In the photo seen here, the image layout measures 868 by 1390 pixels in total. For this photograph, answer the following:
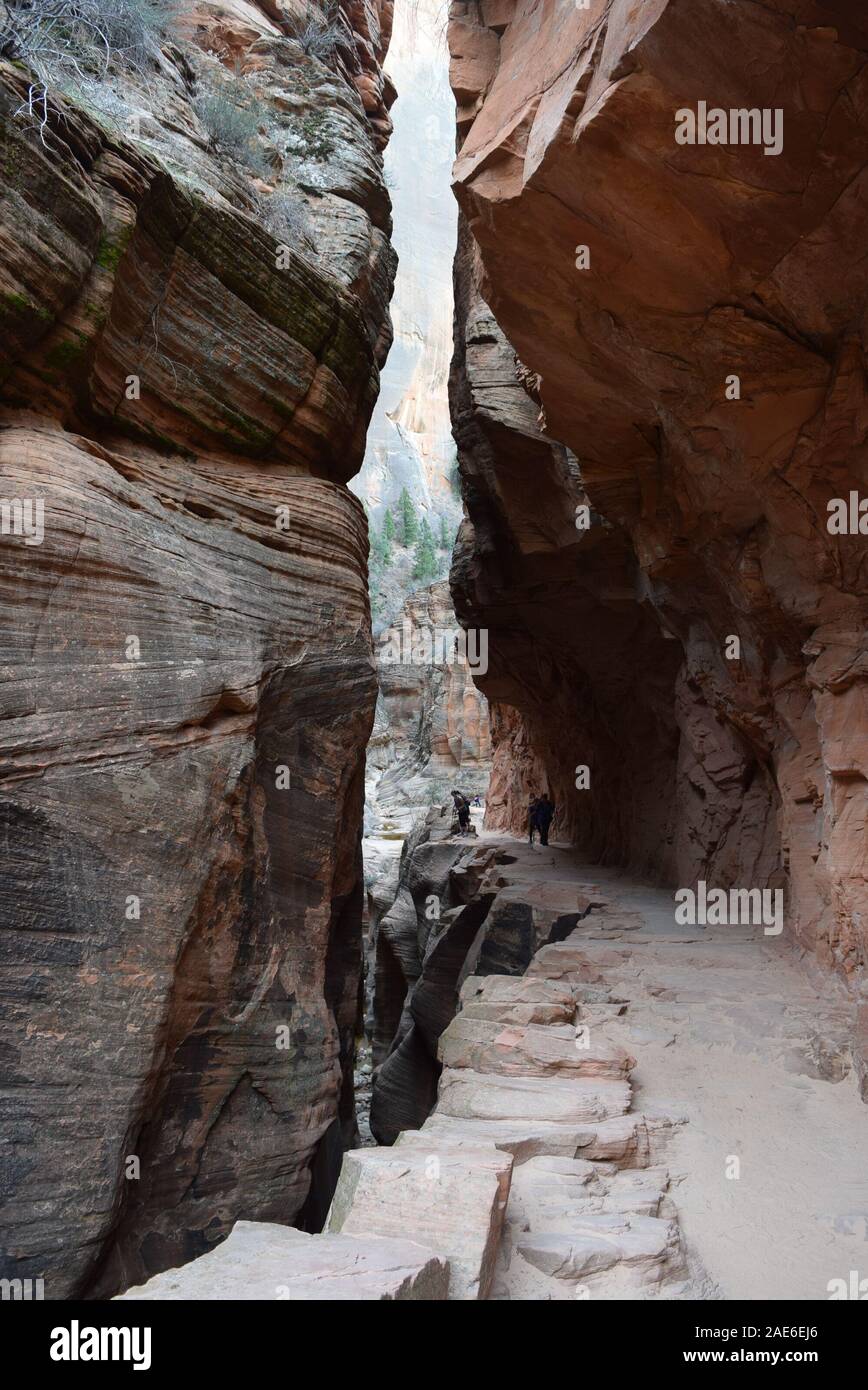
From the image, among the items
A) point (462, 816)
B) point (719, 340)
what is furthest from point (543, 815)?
point (719, 340)

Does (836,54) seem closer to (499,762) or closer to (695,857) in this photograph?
(695,857)

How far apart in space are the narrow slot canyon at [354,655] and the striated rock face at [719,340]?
0.04m

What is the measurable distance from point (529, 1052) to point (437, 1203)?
2.74 meters

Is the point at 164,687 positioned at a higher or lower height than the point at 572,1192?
higher

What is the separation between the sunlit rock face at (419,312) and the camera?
6397 cm

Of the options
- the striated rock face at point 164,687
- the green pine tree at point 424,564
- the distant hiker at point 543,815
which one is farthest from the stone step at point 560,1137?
the green pine tree at point 424,564

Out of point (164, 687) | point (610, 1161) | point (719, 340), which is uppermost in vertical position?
point (719, 340)

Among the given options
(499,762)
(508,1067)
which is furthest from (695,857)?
(499,762)

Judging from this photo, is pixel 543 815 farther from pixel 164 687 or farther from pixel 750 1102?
pixel 164 687

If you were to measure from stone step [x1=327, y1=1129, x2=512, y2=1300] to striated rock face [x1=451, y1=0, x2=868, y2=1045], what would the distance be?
15.2 feet

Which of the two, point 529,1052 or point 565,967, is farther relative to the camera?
point 565,967

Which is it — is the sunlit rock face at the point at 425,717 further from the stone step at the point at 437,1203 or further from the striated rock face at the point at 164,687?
the stone step at the point at 437,1203

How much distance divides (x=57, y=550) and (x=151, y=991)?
3359 millimetres

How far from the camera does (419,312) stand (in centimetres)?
7000
